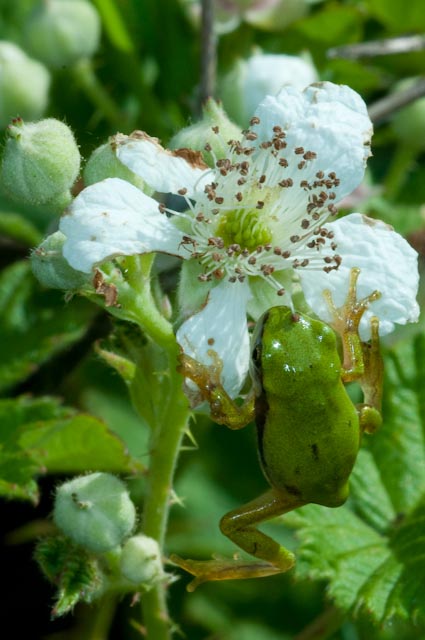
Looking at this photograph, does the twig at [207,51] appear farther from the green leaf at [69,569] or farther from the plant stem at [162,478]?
the green leaf at [69,569]

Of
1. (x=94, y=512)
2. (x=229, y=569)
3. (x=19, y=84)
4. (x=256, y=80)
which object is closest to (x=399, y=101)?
(x=256, y=80)

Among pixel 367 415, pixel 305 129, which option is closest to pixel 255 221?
pixel 305 129

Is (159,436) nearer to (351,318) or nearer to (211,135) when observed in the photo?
(351,318)

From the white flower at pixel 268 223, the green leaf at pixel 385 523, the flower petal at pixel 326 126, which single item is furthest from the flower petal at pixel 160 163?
the green leaf at pixel 385 523

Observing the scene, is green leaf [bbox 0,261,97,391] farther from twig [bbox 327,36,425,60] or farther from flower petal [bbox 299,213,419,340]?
twig [bbox 327,36,425,60]

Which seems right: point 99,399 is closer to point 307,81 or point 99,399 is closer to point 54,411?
point 54,411
